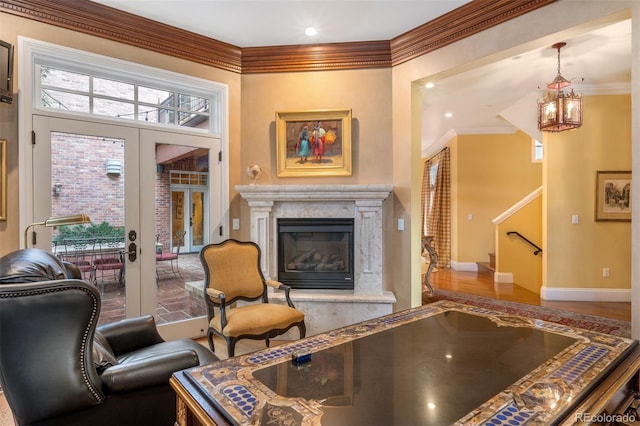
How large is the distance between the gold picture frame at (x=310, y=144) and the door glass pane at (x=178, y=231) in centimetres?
86

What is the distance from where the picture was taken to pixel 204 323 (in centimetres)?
362

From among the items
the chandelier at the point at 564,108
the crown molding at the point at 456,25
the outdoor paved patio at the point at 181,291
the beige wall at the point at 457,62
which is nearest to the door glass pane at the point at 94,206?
the outdoor paved patio at the point at 181,291

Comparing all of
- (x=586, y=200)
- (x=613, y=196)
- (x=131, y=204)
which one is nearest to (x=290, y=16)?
(x=131, y=204)

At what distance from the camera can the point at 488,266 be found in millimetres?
6883

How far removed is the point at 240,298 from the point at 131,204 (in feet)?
4.42

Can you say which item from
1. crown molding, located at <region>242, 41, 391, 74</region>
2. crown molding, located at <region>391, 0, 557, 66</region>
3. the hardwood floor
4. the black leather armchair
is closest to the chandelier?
crown molding, located at <region>391, 0, 557, 66</region>

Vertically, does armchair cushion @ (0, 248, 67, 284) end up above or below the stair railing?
above

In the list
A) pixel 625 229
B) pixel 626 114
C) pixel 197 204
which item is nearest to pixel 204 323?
pixel 197 204

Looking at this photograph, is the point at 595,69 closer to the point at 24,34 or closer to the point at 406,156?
the point at 406,156

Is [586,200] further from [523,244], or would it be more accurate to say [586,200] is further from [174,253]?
[174,253]

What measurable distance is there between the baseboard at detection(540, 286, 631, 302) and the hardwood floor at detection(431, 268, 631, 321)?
89 millimetres

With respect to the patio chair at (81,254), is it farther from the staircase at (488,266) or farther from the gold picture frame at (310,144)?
the staircase at (488,266)

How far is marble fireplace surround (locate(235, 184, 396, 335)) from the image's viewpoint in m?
3.49

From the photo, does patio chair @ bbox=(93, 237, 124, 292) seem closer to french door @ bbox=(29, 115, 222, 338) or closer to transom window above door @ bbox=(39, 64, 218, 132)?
french door @ bbox=(29, 115, 222, 338)
